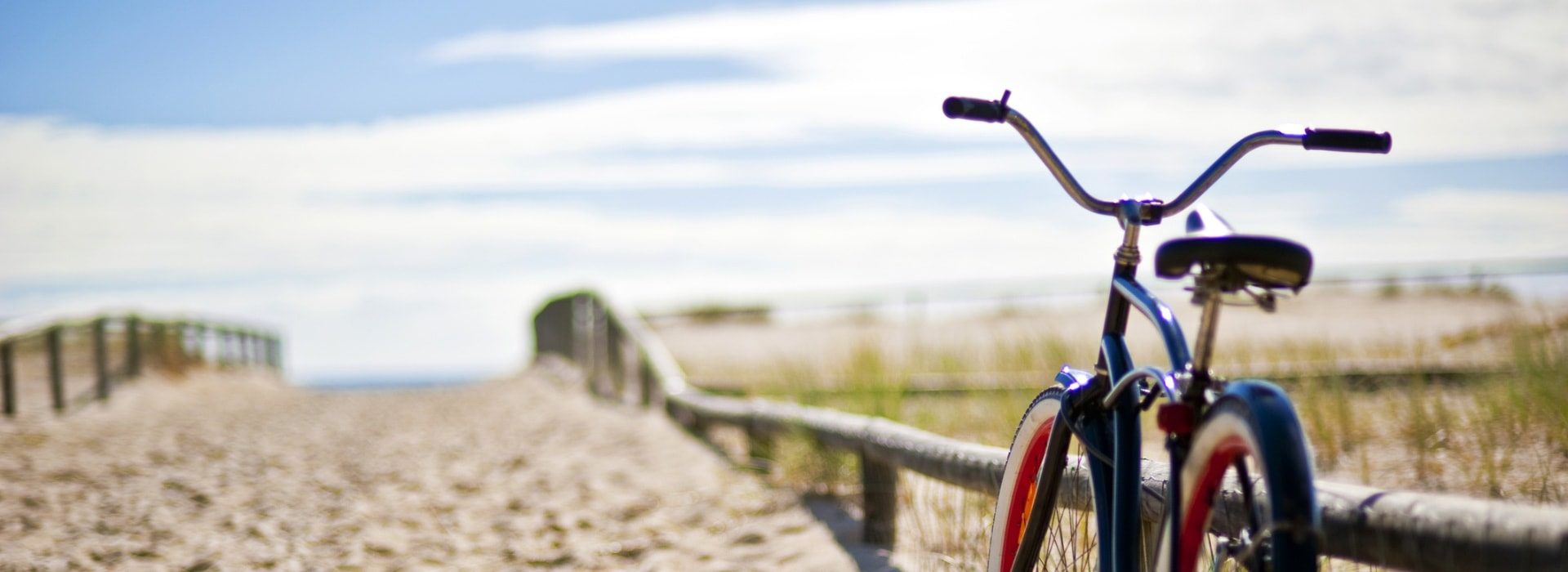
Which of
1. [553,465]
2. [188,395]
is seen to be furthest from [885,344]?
[188,395]

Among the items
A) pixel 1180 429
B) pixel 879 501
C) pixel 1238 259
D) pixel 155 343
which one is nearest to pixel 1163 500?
A: pixel 1180 429

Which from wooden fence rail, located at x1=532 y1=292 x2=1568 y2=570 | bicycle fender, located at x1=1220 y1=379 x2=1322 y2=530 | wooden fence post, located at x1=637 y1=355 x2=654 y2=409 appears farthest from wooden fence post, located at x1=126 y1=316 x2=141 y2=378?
bicycle fender, located at x1=1220 y1=379 x2=1322 y2=530

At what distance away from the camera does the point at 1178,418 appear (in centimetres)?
184

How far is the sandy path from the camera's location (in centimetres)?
459

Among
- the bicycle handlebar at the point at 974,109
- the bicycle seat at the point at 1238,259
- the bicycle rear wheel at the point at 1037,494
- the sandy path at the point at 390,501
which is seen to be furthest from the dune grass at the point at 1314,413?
the bicycle seat at the point at 1238,259

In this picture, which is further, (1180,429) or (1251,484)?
(1180,429)

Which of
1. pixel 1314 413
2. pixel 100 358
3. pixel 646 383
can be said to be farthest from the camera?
pixel 100 358

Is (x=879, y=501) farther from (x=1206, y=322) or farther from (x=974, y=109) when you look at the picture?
(x=1206, y=322)

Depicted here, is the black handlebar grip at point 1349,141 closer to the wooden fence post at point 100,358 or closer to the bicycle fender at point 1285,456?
the bicycle fender at point 1285,456

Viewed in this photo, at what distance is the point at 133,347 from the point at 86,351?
5.19 ft

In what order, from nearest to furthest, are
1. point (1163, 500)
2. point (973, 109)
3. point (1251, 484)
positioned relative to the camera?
point (1251, 484)
point (973, 109)
point (1163, 500)

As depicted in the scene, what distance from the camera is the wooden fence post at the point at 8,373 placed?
9977 mm

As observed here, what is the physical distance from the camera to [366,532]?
511 cm

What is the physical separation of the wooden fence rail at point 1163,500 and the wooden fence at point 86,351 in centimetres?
536
